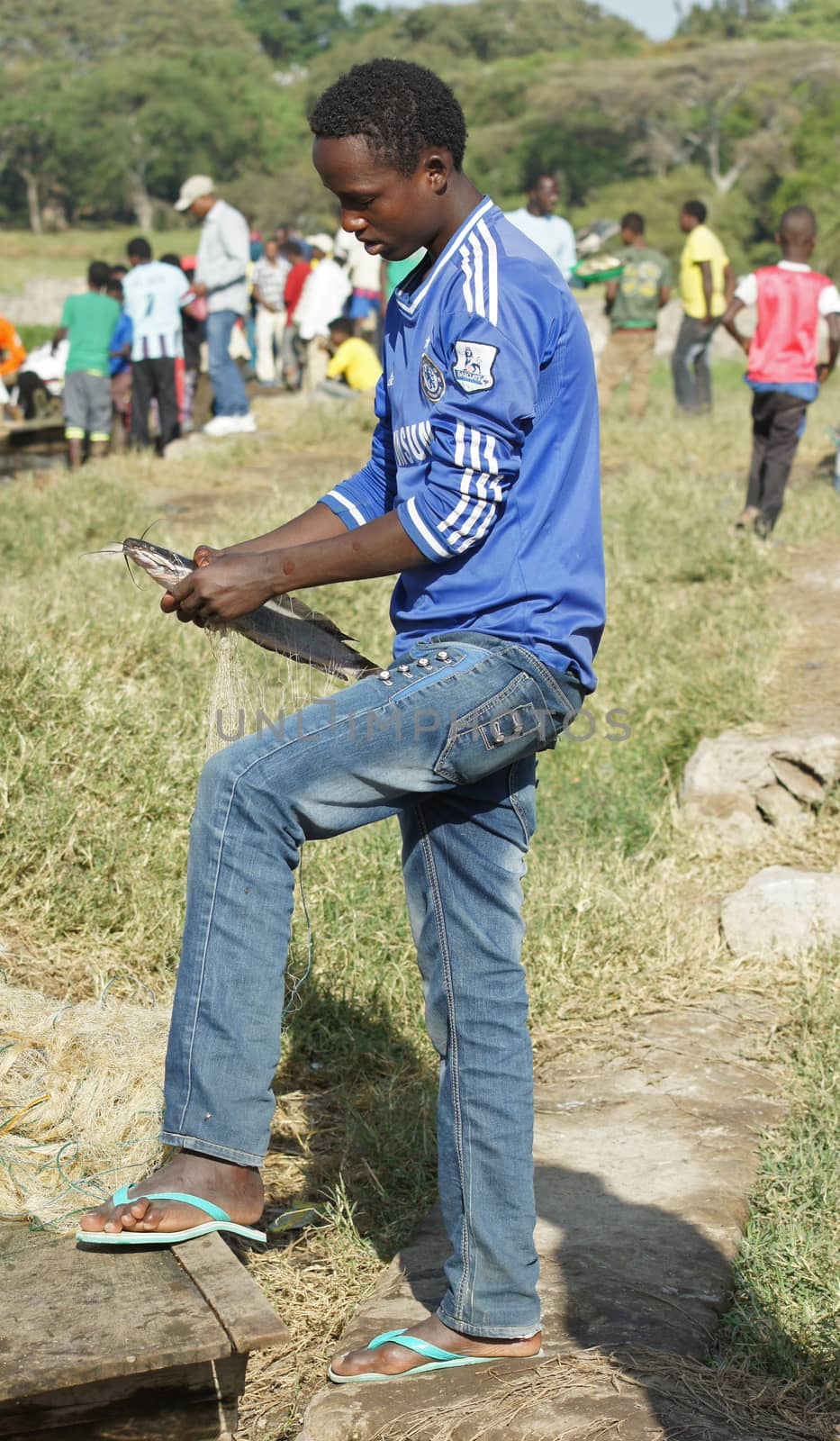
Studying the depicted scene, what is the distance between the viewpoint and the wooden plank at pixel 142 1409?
223cm

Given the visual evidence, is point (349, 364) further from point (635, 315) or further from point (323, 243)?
point (323, 243)

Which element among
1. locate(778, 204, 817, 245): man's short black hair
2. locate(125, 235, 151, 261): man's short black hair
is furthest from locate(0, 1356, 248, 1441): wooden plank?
locate(125, 235, 151, 261): man's short black hair

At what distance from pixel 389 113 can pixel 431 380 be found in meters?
0.43

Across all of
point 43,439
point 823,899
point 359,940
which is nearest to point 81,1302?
point 359,940

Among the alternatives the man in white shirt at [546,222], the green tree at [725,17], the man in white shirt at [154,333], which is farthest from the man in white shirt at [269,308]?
the green tree at [725,17]

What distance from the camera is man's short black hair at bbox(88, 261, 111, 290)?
11859mm

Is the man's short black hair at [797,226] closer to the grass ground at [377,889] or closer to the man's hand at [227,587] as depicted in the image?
the grass ground at [377,889]

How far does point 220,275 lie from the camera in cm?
1156

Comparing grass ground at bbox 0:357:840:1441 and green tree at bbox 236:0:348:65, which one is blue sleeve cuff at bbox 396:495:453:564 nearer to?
grass ground at bbox 0:357:840:1441

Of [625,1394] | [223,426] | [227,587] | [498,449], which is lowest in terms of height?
[625,1394]

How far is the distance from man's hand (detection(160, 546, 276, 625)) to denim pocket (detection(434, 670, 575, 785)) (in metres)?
0.41

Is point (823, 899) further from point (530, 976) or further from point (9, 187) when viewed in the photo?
point (9, 187)

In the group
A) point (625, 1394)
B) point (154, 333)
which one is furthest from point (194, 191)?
point (625, 1394)

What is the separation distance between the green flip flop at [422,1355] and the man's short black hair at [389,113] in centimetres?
193
